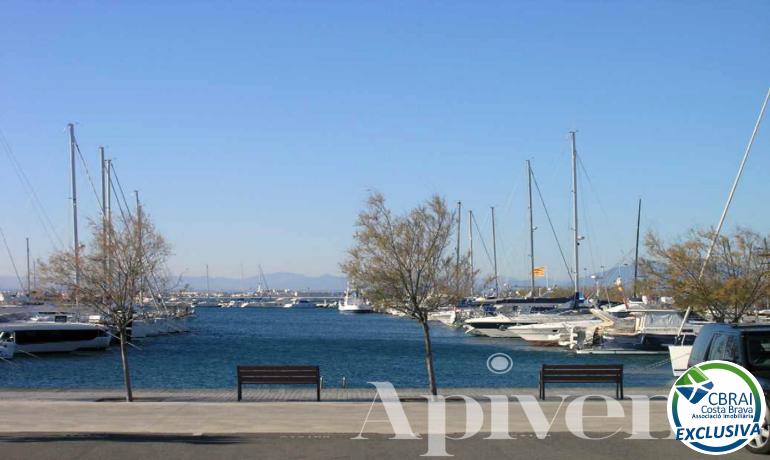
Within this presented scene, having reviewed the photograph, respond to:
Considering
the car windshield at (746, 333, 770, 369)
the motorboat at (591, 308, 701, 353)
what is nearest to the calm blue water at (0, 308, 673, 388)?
the motorboat at (591, 308, 701, 353)

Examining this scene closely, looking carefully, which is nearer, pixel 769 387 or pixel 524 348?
pixel 769 387

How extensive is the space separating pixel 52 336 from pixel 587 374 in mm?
46680

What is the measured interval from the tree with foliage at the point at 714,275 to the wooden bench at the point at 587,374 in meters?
10.8

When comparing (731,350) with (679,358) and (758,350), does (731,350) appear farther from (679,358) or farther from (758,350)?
(679,358)

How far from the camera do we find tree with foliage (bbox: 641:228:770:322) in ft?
103

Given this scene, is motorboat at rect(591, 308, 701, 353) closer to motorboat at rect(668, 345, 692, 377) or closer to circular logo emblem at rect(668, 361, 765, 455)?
motorboat at rect(668, 345, 692, 377)

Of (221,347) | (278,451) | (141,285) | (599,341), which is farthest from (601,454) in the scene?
(221,347)

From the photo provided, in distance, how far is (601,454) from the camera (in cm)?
1372

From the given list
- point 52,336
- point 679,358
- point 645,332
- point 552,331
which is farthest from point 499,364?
point 52,336

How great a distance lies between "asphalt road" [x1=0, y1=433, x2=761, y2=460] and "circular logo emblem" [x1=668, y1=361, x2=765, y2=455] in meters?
2.21

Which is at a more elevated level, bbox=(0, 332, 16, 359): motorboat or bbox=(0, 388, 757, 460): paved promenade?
bbox=(0, 388, 757, 460): paved promenade

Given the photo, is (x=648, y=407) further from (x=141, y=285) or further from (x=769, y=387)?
(x=141, y=285)

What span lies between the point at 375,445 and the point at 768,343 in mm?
6309

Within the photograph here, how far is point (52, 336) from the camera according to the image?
196 feet
